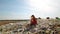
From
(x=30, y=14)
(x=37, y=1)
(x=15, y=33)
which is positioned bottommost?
(x=15, y=33)

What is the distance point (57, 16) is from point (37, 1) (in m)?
0.52

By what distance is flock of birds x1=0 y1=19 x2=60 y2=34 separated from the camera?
2728 millimetres

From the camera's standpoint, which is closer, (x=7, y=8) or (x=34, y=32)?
(x=34, y=32)

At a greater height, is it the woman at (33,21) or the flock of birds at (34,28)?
the woman at (33,21)

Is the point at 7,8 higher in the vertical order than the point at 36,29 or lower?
higher

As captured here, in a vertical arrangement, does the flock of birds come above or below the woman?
below

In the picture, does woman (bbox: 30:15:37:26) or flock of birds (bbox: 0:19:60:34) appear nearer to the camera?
flock of birds (bbox: 0:19:60:34)

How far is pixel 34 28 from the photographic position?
2.82 metres

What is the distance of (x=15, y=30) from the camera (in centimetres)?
285

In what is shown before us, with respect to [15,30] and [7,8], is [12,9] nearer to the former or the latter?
[7,8]

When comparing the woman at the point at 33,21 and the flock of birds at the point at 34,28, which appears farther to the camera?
the woman at the point at 33,21

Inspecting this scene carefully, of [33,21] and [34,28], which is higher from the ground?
[33,21]

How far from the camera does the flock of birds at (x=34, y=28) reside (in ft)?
8.95

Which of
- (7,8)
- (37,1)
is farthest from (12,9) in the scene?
(37,1)
